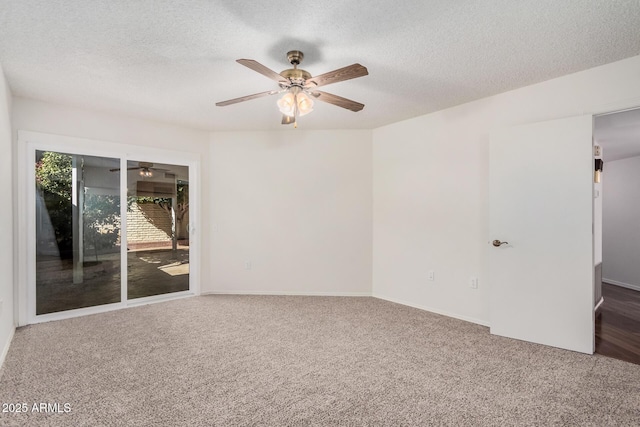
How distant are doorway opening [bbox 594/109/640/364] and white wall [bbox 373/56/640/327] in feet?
3.48

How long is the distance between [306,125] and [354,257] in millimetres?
1963

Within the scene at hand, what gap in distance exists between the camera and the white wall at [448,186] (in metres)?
2.79

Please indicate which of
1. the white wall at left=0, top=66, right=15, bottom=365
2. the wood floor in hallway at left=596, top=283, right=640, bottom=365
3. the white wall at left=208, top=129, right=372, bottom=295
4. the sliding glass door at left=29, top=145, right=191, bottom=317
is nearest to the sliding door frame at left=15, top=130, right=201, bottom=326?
the sliding glass door at left=29, top=145, right=191, bottom=317

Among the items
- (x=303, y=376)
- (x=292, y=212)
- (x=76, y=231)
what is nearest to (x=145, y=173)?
(x=76, y=231)

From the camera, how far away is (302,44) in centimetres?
222

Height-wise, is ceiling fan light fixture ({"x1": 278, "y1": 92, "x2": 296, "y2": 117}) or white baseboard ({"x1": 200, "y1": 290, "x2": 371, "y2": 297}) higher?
ceiling fan light fixture ({"x1": 278, "y1": 92, "x2": 296, "y2": 117})

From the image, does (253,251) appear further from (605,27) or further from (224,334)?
(605,27)

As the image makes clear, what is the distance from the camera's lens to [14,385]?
2127mm

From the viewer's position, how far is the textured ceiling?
186 cm

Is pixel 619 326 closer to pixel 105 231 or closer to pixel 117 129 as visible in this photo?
pixel 105 231

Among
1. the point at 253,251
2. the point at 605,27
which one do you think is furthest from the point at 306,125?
the point at 605,27

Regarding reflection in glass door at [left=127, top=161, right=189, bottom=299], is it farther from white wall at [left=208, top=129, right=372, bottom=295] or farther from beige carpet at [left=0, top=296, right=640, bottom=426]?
beige carpet at [left=0, top=296, right=640, bottom=426]

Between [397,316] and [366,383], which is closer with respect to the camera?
[366,383]

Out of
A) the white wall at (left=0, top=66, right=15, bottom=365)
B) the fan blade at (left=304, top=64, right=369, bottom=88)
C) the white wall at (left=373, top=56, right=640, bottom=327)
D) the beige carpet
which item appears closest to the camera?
the beige carpet
